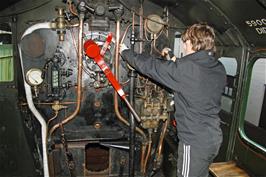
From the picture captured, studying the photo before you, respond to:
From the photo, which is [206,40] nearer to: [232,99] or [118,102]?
[232,99]

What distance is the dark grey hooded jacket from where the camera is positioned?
79.1 inches

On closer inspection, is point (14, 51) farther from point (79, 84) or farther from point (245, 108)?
point (245, 108)

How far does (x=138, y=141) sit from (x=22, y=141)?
150 centimetres

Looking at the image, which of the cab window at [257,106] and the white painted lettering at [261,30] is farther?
the cab window at [257,106]

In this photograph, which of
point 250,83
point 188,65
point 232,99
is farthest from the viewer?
point 232,99

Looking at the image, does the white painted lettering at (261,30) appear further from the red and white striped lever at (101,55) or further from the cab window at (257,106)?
the red and white striped lever at (101,55)

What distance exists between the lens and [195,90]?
2.04 metres

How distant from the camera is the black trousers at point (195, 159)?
2156 millimetres

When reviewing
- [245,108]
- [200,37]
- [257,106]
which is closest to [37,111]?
[200,37]

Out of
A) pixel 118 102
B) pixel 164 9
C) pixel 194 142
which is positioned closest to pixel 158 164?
pixel 118 102

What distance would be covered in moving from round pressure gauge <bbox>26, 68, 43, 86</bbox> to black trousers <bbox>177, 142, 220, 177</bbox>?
1768 millimetres

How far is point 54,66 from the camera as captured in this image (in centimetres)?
285

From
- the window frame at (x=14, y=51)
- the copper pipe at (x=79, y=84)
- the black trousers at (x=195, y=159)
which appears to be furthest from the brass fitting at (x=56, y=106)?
the black trousers at (x=195, y=159)

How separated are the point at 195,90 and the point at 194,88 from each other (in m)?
0.02
